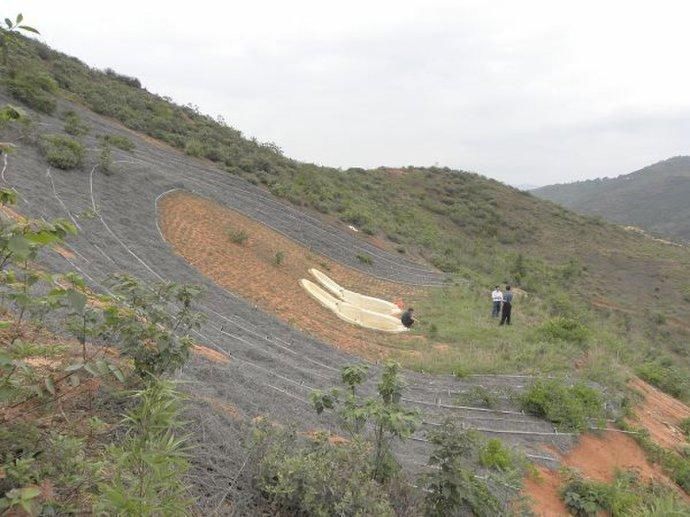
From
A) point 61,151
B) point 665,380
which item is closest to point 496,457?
point 665,380

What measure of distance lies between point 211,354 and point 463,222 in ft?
111

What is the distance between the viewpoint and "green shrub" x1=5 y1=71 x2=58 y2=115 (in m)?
16.5

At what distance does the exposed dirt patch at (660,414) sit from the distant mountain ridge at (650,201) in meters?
62.6

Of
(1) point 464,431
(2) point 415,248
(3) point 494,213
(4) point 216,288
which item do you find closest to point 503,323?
(4) point 216,288

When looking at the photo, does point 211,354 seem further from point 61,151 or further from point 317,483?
point 61,151

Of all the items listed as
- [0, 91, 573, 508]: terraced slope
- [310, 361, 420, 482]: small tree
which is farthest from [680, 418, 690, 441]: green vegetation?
[310, 361, 420, 482]: small tree

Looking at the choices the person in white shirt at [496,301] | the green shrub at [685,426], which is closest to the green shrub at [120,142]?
the person in white shirt at [496,301]

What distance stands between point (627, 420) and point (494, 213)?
34181 mm

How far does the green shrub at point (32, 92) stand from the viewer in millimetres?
16531

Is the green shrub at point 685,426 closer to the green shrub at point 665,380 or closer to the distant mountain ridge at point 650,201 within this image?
the green shrub at point 665,380

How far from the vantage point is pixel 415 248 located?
25047mm

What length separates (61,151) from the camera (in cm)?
1334

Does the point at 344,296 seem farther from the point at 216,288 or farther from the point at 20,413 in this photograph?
the point at 20,413

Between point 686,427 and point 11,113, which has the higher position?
point 11,113
